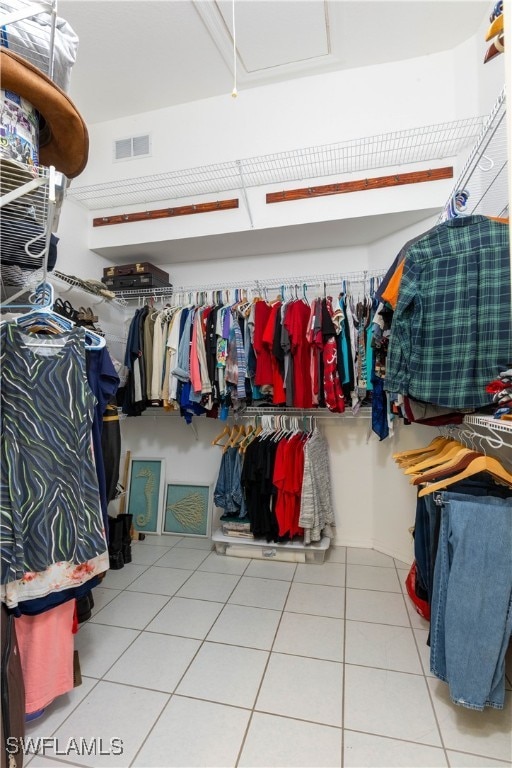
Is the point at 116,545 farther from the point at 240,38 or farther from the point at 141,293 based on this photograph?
the point at 240,38

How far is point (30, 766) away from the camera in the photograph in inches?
46.4

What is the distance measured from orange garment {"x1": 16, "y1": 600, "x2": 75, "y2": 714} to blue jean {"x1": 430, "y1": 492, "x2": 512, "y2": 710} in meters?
1.33

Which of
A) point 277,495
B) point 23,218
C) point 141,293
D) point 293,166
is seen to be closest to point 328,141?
point 293,166

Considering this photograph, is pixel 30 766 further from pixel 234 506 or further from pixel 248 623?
pixel 234 506

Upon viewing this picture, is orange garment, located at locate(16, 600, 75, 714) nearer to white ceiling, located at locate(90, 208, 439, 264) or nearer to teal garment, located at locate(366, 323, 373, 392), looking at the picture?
teal garment, located at locate(366, 323, 373, 392)

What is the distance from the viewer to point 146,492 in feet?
10.7

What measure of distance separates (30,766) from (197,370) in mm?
1990

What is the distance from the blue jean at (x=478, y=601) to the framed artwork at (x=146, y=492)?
2.55 meters

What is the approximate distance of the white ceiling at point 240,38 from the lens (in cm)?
202

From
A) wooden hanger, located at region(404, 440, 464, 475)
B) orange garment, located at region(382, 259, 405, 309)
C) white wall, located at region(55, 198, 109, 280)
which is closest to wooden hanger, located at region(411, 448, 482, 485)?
wooden hanger, located at region(404, 440, 464, 475)

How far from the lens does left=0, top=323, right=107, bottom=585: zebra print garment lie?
3.48 ft

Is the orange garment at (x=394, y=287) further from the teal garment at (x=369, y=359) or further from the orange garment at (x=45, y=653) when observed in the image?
the orange garment at (x=45, y=653)

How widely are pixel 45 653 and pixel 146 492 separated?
2.06 m

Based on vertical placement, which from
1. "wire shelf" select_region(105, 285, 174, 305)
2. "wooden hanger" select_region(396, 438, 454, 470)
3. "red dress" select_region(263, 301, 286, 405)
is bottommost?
"wooden hanger" select_region(396, 438, 454, 470)
